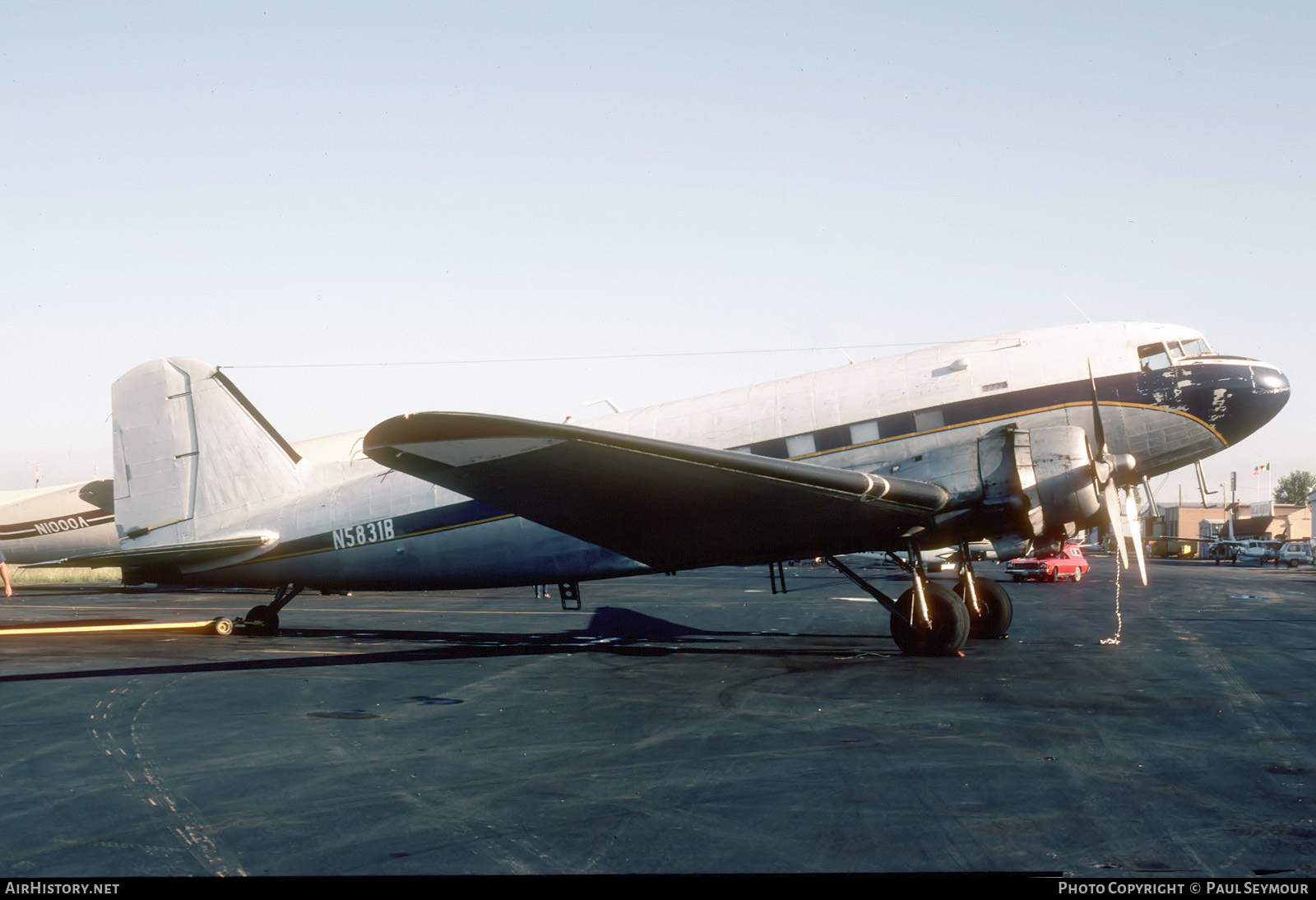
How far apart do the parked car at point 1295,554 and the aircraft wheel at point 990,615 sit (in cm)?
6662

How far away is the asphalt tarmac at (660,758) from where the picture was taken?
6363mm

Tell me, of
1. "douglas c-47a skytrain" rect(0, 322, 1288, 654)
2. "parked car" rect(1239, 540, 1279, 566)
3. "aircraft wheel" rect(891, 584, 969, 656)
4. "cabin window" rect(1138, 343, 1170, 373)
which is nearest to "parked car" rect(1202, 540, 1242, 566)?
"parked car" rect(1239, 540, 1279, 566)

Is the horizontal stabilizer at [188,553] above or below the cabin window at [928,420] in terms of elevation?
below

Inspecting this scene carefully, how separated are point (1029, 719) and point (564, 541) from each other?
30.2 feet

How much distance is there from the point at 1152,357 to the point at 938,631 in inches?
253

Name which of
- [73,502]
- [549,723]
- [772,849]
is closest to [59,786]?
[549,723]

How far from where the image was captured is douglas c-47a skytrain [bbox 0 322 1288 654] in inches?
552

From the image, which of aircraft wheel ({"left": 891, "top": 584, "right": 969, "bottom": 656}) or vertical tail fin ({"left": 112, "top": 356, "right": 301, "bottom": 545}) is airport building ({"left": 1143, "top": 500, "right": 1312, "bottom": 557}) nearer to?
aircraft wheel ({"left": 891, "top": 584, "right": 969, "bottom": 656})

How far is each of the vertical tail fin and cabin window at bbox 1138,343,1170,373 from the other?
17767 millimetres

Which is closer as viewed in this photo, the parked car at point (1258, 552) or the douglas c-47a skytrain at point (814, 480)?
the douglas c-47a skytrain at point (814, 480)

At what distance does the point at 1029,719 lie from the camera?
1086 centimetres

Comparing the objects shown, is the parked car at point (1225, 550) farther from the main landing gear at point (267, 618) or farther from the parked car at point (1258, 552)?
Result: the main landing gear at point (267, 618)

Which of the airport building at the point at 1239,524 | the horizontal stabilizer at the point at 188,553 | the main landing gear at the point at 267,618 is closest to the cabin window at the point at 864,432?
the horizontal stabilizer at the point at 188,553

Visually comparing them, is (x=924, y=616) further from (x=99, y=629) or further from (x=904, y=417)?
(x=99, y=629)
